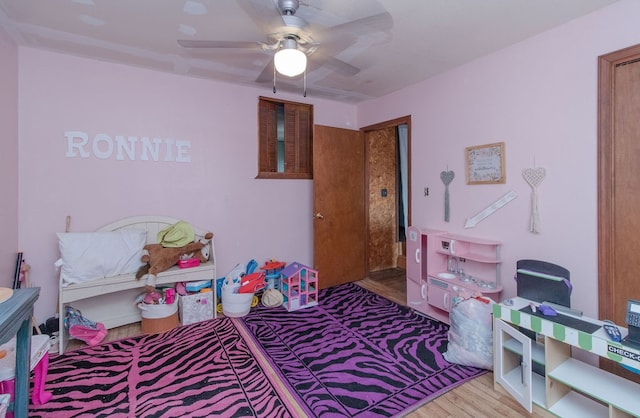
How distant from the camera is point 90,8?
1934 mm

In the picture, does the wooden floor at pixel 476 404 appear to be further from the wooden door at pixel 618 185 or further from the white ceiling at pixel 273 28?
the white ceiling at pixel 273 28

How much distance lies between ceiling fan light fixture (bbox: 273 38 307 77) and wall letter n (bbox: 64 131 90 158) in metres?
2.04

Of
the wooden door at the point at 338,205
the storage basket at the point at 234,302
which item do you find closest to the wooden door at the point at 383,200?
the wooden door at the point at 338,205

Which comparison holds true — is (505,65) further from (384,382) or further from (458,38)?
(384,382)

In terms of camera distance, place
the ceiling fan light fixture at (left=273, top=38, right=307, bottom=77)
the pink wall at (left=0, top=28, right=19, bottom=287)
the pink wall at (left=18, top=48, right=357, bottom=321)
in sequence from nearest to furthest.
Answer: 1. the ceiling fan light fixture at (left=273, top=38, right=307, bottom=77)
2. the pink wall at (left=0, top=28, right=19, bottom=287)
3. the pink wall at (left=18, top=48, right=357, bottom=321)

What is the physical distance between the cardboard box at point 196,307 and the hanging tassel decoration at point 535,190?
113 inches

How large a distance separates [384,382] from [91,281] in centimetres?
241

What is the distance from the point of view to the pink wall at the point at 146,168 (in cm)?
254

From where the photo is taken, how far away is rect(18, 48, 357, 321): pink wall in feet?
8.35

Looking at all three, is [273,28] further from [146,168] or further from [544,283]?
[544,283]

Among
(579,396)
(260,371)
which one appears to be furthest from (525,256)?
(260,371)

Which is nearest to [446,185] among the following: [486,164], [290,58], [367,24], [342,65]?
[486,164]

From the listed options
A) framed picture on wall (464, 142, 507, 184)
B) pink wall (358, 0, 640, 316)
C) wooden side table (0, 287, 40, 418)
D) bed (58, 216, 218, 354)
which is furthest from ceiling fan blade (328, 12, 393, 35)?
bed (58, 216, 218, 354)

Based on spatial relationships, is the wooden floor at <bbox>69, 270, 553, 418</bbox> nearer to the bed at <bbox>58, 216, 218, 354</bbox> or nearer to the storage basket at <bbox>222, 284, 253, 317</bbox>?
the storage basket at <bbox>222, 284, 253, 317</bbox>
